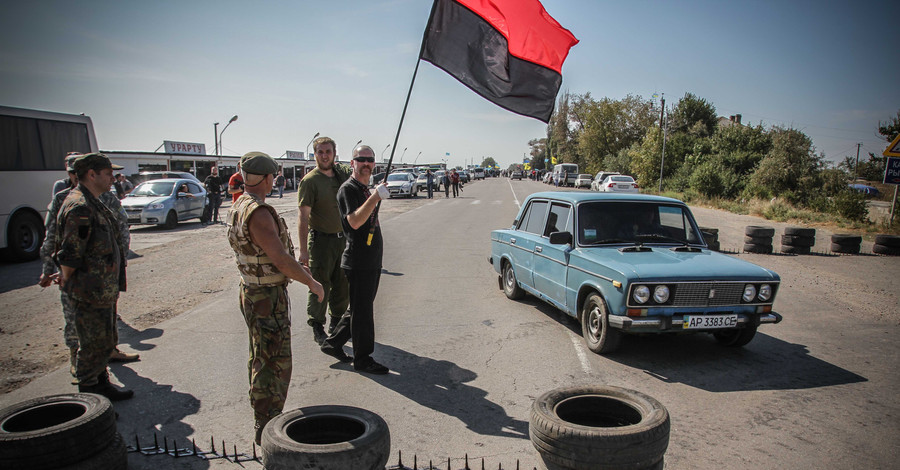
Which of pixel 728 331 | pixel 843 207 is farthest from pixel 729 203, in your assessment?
pixel 728 331

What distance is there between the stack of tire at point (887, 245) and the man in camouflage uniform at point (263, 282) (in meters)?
14.9

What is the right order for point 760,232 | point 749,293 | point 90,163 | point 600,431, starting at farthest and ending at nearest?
point 760,232
point 749,293
point 90,163
point 600,431

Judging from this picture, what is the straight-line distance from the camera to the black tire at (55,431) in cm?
275

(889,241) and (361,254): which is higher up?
(361,254)

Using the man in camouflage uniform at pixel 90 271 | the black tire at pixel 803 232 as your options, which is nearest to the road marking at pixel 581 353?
the man in camouflage uniform at pixel 90 271

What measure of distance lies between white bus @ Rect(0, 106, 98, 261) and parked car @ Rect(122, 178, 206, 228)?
175 inches

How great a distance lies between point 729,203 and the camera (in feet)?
95.6

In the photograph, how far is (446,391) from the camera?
459 cm

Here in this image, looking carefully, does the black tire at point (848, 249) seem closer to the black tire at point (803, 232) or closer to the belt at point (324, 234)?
the black tire at point (803, 232)

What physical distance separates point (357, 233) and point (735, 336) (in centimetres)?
409

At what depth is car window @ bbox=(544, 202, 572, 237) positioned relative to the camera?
6559 millimetres

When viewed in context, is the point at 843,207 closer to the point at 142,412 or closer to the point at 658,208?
the point at 658,208

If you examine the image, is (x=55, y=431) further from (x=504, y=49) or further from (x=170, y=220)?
(x=170, y=220)

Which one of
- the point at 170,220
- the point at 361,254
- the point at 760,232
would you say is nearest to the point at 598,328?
the point at 361,254
